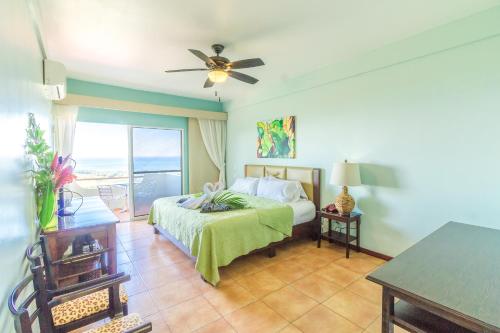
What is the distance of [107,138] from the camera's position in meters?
6.12

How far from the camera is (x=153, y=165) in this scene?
212 inches

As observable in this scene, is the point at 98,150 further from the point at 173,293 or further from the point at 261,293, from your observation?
the point at 261,293

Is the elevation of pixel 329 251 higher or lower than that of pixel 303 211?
lower

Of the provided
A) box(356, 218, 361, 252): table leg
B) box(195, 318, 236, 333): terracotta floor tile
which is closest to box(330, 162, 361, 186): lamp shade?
box(356, 218, 361, 252): table leg

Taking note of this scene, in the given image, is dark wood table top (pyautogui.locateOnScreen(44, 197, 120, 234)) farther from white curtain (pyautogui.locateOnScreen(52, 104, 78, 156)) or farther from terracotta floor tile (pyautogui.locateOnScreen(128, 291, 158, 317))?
white curtain (pyautogui.locateOnScreen(52, 104, 78, 156))

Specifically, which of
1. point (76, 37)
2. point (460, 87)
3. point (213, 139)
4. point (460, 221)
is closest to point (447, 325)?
point (460, 221)

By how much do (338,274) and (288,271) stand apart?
1.93 feet

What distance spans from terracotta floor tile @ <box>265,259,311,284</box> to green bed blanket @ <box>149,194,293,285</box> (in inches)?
12.2

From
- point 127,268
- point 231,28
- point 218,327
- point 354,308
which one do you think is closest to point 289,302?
point 354,308

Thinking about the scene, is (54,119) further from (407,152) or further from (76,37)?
(407,152)

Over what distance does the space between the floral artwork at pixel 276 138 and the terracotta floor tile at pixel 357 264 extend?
1.95 metres

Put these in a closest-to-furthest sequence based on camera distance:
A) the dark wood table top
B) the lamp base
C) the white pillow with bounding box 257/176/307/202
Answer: the dark wood table top < the lamp base < the white pillow with bounding box 257/176/307/202

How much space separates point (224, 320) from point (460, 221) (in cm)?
263

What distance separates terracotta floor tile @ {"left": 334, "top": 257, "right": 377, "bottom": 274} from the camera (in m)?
2.90
